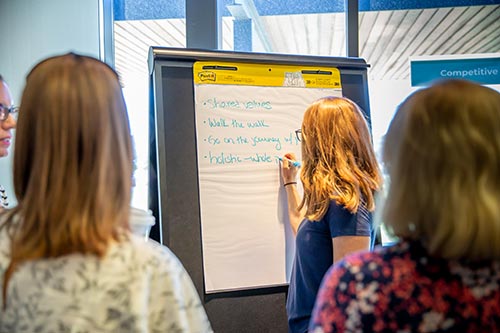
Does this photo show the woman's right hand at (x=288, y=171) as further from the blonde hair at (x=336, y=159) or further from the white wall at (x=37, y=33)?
the white wall at (x=37, y=33)

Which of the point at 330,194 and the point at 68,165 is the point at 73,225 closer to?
the point at 68,165

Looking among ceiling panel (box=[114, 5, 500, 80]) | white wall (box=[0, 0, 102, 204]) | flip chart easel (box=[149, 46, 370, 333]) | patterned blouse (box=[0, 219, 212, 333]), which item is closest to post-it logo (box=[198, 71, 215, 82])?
flip chart easel (box=[149, 46, 370, 333])

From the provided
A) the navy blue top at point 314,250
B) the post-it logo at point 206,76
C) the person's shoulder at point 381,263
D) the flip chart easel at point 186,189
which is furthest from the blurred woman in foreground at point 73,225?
the post-it logo at point 206,76

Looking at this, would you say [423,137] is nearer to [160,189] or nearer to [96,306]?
[96,306]

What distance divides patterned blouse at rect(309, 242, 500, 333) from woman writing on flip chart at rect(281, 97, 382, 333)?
57 centimetres

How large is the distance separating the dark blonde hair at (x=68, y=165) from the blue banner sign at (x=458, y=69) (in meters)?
2.32

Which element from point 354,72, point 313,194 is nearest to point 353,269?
point 313,194

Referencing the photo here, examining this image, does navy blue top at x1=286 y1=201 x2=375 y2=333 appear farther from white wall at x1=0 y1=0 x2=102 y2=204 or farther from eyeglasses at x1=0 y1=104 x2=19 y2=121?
white wall at x1=0 y1=0 x2=102 y2=204

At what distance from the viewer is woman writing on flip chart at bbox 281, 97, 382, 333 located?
1384mm

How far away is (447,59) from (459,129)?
2.23 metres

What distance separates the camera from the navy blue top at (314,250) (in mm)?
1380

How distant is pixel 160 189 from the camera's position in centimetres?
176

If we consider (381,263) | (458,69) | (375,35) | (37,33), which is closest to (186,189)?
(381,263)

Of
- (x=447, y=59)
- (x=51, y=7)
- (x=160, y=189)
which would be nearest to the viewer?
(x=160, y=189)
